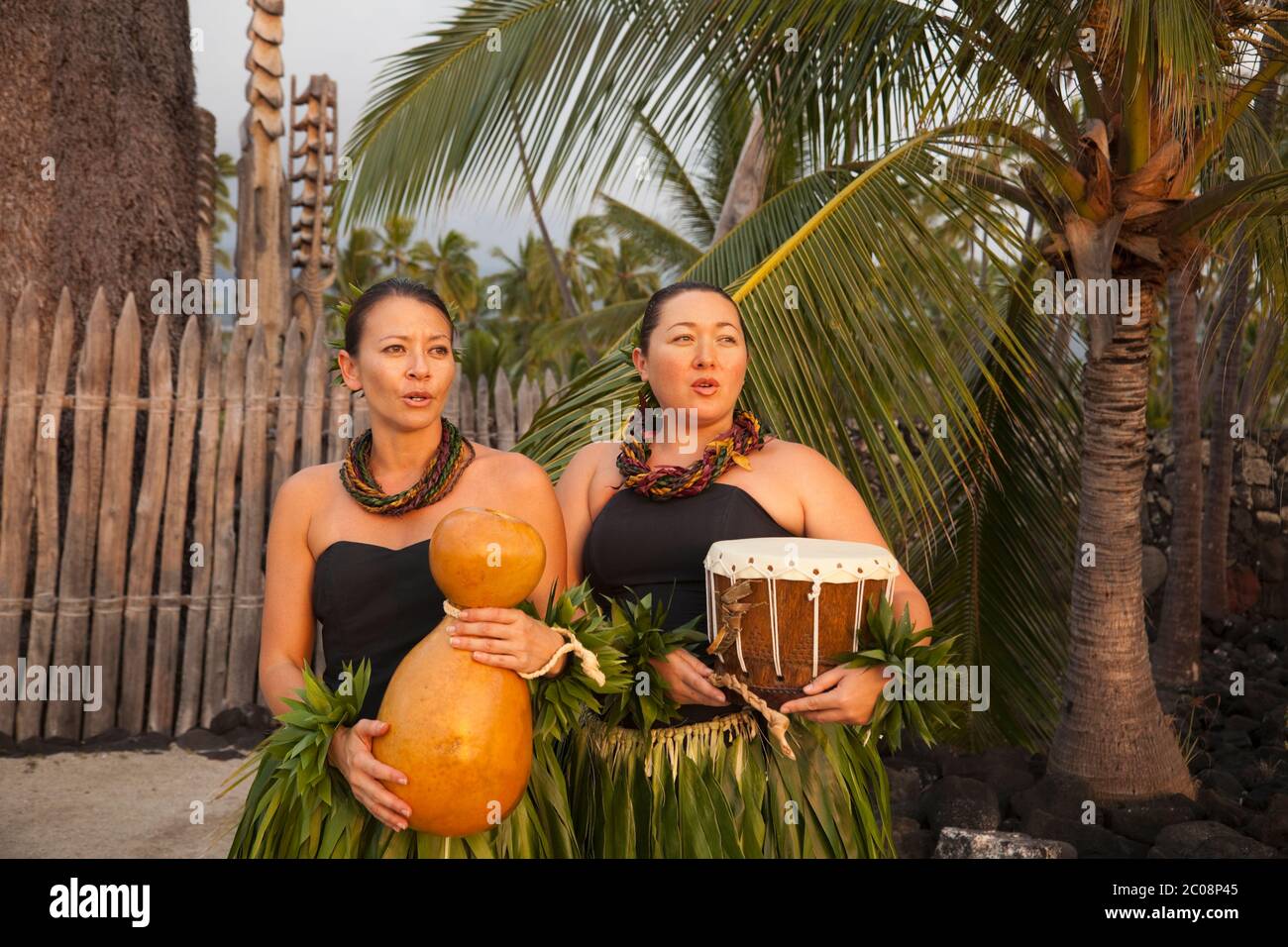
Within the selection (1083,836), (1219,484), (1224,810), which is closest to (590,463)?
(1083,836)

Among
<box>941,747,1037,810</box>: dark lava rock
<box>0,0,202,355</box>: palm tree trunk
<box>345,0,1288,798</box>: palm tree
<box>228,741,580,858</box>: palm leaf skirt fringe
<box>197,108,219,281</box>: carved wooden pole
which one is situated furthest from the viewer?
<box>197,108,219,281</box>: carved wooden pole

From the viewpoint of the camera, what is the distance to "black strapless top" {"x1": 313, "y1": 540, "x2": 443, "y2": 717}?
6.86 ft

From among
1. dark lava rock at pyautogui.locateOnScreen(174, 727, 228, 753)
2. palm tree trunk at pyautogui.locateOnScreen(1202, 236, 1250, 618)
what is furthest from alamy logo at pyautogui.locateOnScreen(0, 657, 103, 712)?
palm tree trunk at pyautogui.locateOnScreen(1202, 236, 1250, 618)

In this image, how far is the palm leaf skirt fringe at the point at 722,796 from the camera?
2.23m

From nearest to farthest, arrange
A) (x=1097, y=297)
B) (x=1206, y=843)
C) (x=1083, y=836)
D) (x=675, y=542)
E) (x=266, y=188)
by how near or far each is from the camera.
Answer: (x=675, y=542), (x=1206, y=843), (x=1097, y=297), (x=1083, y=836), (x=266, y=188)

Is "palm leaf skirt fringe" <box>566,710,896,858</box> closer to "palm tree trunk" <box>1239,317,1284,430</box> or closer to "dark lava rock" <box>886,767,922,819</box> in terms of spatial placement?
"dark lava rock" <box>886,767,922,819</box>

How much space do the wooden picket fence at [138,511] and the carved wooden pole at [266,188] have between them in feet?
15.0

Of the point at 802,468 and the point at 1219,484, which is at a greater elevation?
the point at 1219,484

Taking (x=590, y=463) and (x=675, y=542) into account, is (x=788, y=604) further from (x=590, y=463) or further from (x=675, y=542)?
(x=590, y=463)

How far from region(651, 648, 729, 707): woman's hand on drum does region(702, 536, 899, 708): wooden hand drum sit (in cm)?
6

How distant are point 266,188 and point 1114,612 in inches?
356

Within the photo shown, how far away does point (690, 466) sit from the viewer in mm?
2293

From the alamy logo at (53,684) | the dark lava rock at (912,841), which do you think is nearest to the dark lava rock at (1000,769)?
the dark lava rock at (912,841)
